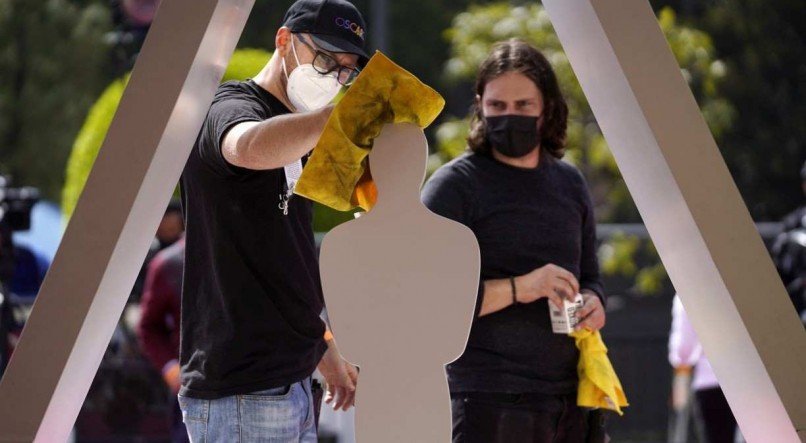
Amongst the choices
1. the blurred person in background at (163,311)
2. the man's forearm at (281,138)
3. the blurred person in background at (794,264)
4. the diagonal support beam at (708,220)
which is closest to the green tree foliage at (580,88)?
the blurred person in background at (794,264)

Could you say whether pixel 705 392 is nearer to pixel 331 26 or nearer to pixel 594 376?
pixel 594 376

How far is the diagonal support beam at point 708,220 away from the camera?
7.14 ft

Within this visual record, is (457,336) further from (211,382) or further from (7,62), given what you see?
(7,62)

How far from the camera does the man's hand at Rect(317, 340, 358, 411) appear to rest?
313 centimetres

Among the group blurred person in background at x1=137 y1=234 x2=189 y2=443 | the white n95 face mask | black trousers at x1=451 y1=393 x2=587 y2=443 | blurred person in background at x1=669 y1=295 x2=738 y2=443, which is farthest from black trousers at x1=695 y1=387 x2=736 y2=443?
the white n95 face mask

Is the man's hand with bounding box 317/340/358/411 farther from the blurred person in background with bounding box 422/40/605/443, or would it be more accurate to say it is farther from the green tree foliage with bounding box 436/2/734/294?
the green tree foliage with bounding box 436/2/734/294

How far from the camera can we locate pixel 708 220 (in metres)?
2.19

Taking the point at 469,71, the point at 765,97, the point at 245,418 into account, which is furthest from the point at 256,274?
the point at 765,97

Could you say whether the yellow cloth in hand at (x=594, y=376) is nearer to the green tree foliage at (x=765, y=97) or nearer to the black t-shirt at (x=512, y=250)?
the black t-shirt at (x=512, y=250)

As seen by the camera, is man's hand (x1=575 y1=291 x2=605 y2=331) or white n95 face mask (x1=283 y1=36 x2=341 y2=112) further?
man's hand (x1=575 y1=291 x2=605 y2=331)

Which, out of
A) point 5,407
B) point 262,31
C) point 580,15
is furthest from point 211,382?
point 262,31

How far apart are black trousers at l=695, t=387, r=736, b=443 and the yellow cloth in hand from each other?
8.92 ft

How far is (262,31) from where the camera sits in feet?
81.9

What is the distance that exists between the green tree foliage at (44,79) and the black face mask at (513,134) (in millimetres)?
22034
